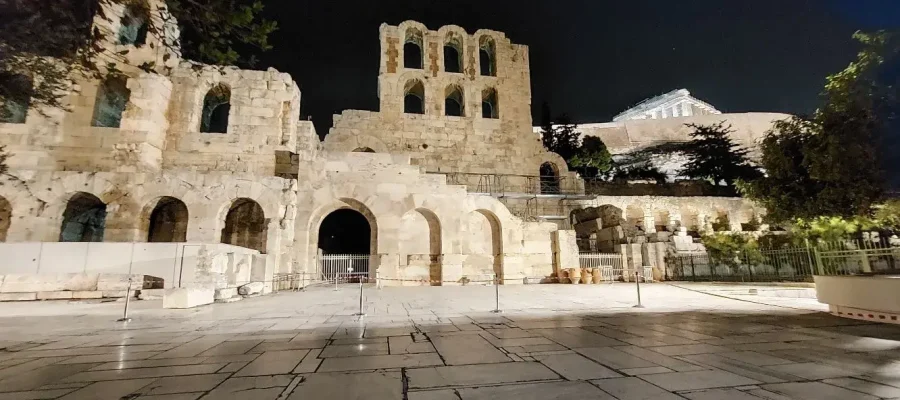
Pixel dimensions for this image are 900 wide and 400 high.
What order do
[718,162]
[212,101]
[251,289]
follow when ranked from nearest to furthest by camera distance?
[251,289] < [212,101] < [718,162]

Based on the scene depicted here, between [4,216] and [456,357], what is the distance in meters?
17.4

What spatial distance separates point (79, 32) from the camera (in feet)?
12.9

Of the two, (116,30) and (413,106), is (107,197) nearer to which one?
(116,30)

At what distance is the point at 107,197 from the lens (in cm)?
1242

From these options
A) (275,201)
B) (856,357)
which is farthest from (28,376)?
(275,201)

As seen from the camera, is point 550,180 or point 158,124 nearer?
point 158,124

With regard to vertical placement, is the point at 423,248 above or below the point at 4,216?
below

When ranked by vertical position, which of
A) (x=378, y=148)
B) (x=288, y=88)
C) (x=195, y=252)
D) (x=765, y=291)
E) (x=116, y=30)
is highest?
(x=116, y=30)

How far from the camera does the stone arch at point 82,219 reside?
12.7 metres

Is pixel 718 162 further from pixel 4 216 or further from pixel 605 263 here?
pixel 4 216

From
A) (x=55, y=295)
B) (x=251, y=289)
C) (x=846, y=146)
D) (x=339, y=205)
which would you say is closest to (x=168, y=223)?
(x=55, y=295)

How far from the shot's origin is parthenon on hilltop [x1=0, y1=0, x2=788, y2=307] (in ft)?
29.9

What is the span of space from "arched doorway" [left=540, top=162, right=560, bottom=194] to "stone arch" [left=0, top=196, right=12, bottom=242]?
21061 mm

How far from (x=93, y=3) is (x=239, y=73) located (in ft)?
43.3
